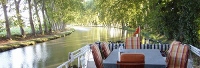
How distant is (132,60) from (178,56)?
2069mm

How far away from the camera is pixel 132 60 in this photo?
4527 mm

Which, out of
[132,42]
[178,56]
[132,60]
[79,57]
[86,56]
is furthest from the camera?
[132,42]

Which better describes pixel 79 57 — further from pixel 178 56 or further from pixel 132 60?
pixel 178 56

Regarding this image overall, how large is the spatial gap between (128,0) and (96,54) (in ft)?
59.4

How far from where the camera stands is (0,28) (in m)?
26.6

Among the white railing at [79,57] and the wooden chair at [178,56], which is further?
the wooden chair at [178,56]

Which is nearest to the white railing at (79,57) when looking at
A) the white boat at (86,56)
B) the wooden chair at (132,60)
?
the white boat at (86,56)

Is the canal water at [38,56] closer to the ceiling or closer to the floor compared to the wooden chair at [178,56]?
closer to the floor

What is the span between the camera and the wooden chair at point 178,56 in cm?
587

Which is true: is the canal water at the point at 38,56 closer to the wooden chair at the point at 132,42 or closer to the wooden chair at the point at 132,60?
the wooden chair at the point at 132,42

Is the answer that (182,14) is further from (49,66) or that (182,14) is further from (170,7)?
(49,66)

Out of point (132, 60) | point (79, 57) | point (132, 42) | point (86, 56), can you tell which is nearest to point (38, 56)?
point (132, 42)

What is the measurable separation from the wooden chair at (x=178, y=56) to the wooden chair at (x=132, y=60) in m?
1.76

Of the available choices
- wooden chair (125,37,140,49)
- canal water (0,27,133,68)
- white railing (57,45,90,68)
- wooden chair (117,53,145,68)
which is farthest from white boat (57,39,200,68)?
canal water (0,27,133,68)
